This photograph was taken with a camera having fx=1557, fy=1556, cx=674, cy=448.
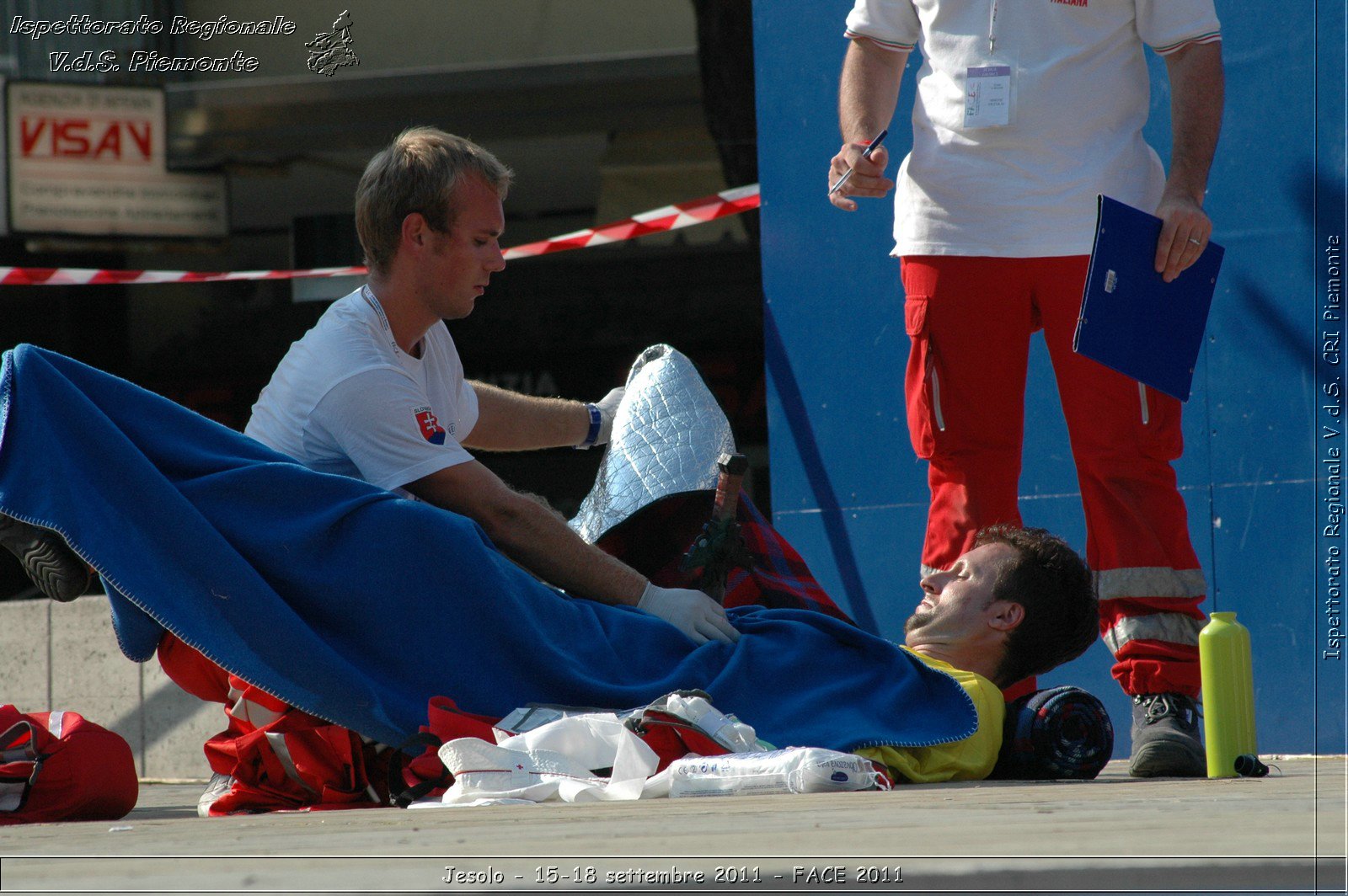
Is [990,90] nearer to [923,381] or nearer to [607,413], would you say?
[923,381]

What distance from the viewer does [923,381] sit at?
11.1ft

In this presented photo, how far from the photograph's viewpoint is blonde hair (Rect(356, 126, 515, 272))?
322 cm

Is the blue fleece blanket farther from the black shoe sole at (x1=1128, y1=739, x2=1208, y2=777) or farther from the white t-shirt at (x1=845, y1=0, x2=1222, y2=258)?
the white t-shirt at (x1=845, y1=0, x2=1222, y2=258)

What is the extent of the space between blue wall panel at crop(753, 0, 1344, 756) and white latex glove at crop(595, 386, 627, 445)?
974 mm

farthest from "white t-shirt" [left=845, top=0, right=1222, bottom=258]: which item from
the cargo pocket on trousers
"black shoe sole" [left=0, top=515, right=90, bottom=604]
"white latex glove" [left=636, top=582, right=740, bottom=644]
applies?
"black shoe sole" [left=0, top=515, right=90, bottom=604]

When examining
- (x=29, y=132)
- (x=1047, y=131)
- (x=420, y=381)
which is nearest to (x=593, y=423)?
(x=420, y=381)

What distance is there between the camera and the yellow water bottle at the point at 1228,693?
257 centimetres

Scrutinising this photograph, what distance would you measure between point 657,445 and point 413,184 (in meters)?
0.76

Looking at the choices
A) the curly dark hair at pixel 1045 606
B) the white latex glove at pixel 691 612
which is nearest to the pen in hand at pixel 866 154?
the curly dark hair at pixel 1045 606

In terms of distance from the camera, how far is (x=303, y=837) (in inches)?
63.7

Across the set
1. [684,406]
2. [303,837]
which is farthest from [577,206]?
[303,837]

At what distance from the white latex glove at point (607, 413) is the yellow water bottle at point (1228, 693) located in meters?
1.50

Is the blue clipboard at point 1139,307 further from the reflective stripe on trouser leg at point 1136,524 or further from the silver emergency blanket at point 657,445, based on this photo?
the silver emergency blanket at point 657,445

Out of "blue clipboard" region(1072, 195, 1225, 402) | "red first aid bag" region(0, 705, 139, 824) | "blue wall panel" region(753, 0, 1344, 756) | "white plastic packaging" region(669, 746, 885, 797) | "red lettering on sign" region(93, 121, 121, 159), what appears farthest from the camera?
"red lettering on sign" region(93, 121, 121, 159)
